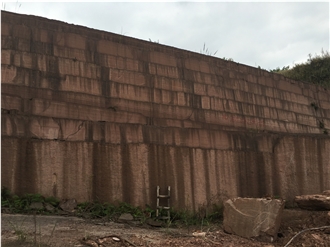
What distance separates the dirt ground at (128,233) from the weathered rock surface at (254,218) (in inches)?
5.4

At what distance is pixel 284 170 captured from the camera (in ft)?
27.1

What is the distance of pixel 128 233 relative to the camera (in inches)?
203

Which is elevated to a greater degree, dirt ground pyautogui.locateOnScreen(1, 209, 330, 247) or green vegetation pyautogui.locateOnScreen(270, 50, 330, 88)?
green vegetation pyautogui.locateOnScreen(270, 50, 330, 88)

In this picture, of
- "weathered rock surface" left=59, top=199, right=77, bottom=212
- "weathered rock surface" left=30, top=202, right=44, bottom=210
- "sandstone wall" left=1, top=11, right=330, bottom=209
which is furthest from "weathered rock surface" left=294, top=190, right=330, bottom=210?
"weathered rock surface" left=30, top=202, right=44, bottom=210

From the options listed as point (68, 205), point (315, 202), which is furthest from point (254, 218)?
point (68, 205)

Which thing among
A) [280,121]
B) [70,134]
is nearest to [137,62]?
[70,134]

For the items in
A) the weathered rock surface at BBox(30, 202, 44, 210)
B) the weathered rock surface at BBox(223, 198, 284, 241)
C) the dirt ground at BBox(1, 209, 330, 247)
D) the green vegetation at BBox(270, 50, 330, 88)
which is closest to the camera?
the dirt ground at BBox(1, 209, 330, 247)

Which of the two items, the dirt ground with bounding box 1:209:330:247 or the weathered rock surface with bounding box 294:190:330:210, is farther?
the weathered rock surface with bounding box 294:190:330:210

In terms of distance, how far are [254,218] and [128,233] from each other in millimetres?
1973

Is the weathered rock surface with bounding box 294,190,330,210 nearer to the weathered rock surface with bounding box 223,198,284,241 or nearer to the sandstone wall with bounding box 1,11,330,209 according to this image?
the weathered rock surface with bounding box 223,198,284,241

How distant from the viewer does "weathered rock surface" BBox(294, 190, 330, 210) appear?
603cm

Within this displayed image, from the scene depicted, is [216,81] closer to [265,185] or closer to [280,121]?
[280,121]

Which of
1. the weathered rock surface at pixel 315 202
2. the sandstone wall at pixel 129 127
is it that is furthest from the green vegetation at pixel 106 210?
the weathered rock surface at pixel 315 202

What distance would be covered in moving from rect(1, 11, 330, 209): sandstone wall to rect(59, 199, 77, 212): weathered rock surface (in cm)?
12
